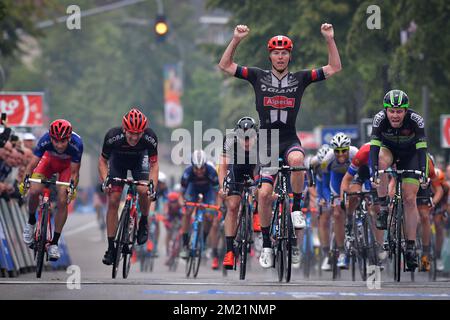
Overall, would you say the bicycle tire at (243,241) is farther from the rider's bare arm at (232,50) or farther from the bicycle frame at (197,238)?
the bicycle frame at (197,238)

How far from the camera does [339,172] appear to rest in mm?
19891

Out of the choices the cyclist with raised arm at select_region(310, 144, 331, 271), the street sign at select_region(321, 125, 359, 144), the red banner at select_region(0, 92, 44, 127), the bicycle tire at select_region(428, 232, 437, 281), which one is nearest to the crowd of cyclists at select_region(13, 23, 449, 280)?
the cyclist with raised arm at select_region(310, 144, 331, 271)

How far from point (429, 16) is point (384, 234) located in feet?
30.8

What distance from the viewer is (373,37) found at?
102 ft

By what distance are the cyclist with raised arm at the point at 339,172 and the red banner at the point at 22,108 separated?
1164 cm

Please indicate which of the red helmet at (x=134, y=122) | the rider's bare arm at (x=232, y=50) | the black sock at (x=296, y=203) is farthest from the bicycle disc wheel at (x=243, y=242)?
the rider's bare arm at (x=232, y=50)

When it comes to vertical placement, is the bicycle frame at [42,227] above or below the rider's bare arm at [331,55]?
below

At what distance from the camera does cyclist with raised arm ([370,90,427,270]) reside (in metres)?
15.7

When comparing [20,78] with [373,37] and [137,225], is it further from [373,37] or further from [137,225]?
[137,225]

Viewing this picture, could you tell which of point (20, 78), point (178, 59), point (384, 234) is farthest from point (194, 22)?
point (384, 234)

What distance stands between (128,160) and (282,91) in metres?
2.42

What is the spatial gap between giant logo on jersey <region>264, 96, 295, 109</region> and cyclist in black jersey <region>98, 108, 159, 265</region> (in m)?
1.68

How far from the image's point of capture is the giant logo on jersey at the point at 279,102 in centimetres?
1498
